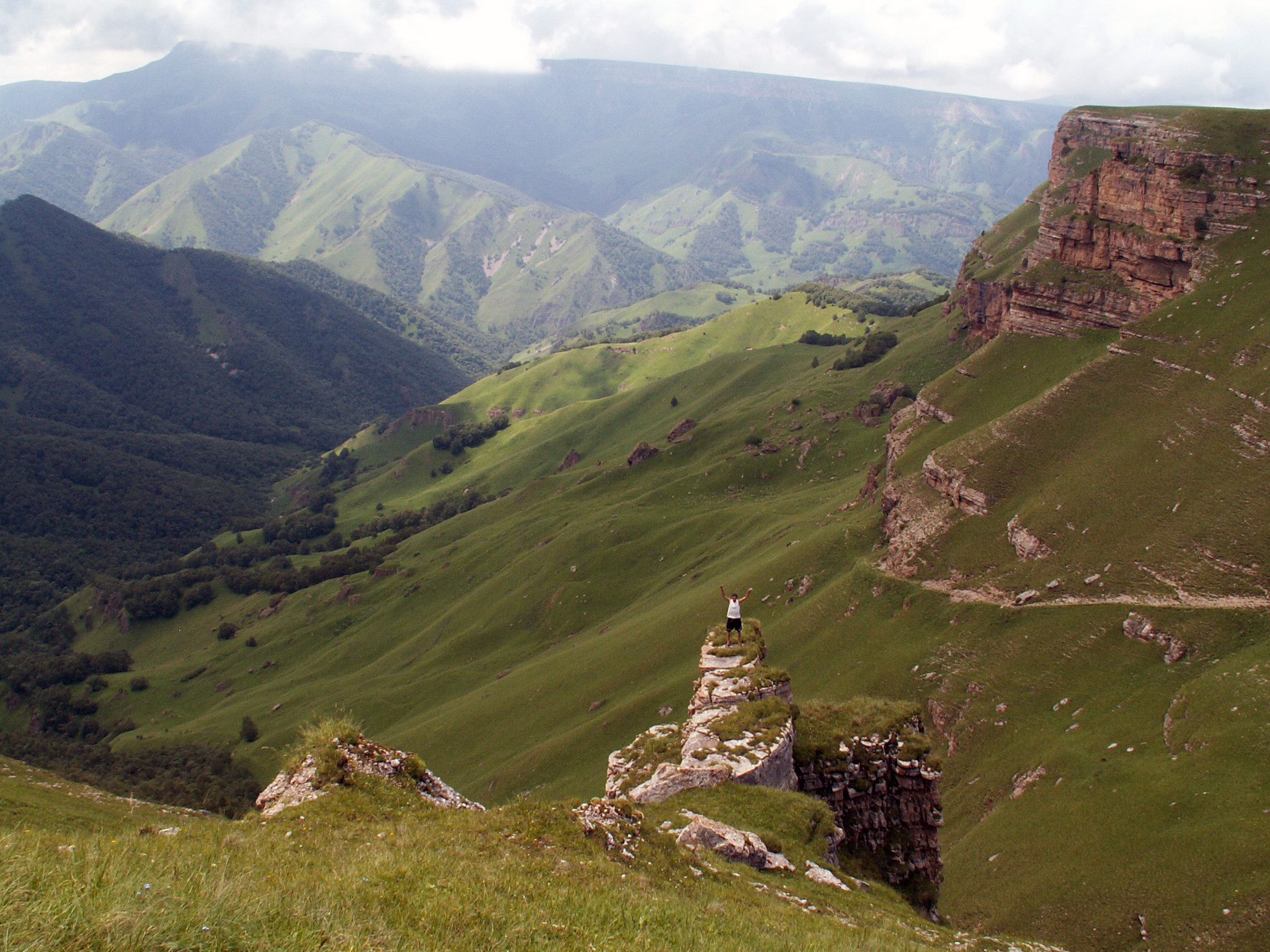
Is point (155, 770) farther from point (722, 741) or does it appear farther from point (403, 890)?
point (403, 890)

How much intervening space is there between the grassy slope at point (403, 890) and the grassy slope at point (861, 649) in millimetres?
21011

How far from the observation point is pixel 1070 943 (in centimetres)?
3266

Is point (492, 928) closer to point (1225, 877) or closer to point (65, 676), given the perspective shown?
point (1225, 877)

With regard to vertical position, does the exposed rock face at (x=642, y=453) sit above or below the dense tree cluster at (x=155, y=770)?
above

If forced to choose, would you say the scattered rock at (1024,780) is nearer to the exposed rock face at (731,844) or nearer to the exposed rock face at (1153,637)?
the exposed rock face at (1153,637)

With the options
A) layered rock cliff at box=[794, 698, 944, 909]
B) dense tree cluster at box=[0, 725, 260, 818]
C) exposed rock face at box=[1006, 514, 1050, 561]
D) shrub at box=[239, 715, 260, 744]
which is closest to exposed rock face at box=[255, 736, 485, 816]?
layered rock cliff at box=[794, 698, 944, 909]

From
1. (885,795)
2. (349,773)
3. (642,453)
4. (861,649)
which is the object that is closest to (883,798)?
(885,795)

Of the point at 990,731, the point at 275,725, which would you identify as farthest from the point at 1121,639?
the point at 275,725

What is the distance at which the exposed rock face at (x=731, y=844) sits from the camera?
69.2ft

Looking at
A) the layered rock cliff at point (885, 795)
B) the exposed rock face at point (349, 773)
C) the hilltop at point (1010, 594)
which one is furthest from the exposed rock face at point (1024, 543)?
the exposed rock face at point (349, 773)

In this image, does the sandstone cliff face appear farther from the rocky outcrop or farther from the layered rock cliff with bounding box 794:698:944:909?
the layered rock cliff with bounding box 794:698:944:909

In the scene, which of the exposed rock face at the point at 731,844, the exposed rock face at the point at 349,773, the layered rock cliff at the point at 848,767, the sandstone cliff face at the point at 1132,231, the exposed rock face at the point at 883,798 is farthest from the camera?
the sandstone cliff face at the point at 1132,231

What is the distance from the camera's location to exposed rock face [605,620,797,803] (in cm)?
2659

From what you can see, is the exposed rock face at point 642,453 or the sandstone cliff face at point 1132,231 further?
the exposed rock face at point 642,453
